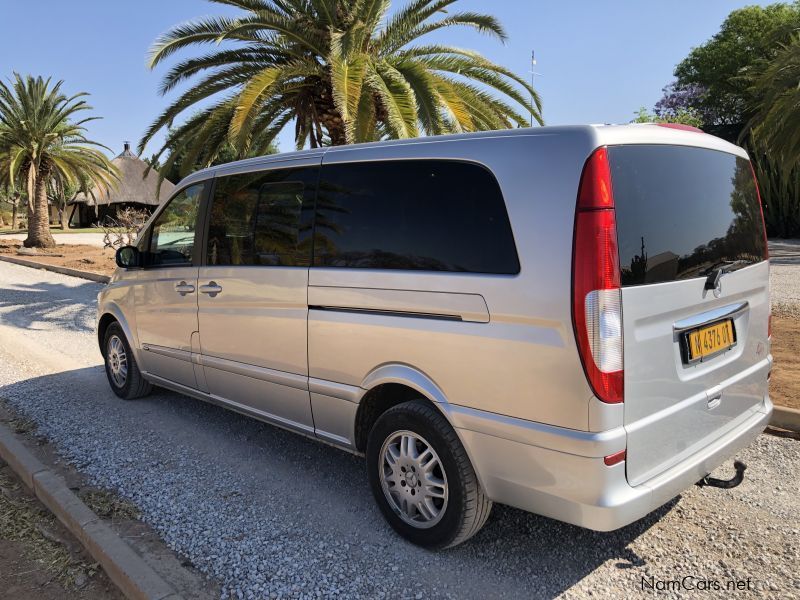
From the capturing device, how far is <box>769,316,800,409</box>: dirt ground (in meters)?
4.74

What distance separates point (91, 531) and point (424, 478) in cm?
181

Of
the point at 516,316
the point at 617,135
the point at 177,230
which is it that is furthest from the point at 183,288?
the point at 617,135

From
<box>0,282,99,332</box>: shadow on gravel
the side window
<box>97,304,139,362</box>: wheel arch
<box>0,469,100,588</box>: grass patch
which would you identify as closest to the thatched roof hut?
<box>0,282,99,332</box>: shadow on gravel

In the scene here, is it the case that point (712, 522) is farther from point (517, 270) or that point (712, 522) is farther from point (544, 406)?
point (517, 270)

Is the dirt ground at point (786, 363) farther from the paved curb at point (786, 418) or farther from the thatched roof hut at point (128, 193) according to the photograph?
the thatched roof hut at point (128, 193)

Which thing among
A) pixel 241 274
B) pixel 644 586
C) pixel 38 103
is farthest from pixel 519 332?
pixel 38 103

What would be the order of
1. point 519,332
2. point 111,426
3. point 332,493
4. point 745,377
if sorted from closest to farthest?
point 519,332
point 745,377
point 332,493
point 111,426

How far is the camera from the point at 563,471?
2420mm

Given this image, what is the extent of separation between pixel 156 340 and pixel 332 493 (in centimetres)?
222

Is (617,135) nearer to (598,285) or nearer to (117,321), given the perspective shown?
(598,285)

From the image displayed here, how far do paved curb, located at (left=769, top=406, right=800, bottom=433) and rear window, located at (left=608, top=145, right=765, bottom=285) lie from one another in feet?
5.62

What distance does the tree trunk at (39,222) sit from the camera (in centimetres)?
2425

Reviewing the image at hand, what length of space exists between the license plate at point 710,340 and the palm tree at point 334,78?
20.2ft

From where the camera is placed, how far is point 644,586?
106 inches
